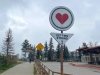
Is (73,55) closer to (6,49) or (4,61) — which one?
(6,49)

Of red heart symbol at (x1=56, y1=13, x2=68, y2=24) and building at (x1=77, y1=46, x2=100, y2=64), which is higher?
building at (x1=77, y1=46, x2=100, y2=64)

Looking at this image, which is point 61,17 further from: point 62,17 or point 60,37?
point 60,37

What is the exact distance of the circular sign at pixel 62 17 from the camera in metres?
9.02

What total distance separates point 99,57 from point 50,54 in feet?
245

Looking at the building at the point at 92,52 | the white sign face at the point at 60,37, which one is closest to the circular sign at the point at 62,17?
the white sign face at the point at 60,37

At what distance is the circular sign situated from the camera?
29.6ft

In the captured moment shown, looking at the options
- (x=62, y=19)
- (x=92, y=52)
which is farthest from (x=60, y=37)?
(x=92, y=52)

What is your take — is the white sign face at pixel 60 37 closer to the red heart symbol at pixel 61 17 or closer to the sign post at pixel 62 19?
the sign post at pixel 62 19

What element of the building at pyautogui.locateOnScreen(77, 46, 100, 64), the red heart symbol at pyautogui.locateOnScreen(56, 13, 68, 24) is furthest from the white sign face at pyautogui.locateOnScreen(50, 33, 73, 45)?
the building at pyautogui.locateOnScreen(77, 46, 100, 64)

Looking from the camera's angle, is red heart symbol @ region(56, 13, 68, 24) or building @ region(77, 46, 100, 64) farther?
building @ region(77, 46, 100, 64)

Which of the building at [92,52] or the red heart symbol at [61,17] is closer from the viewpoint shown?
the red heart symbol at [61,17]

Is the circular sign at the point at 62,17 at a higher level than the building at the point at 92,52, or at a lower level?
lower

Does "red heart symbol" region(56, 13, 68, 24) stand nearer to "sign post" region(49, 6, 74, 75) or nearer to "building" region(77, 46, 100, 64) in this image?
"sign post" region(49, 6, 74, 75)

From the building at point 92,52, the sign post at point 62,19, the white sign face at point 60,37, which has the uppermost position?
the building at point 92,52
